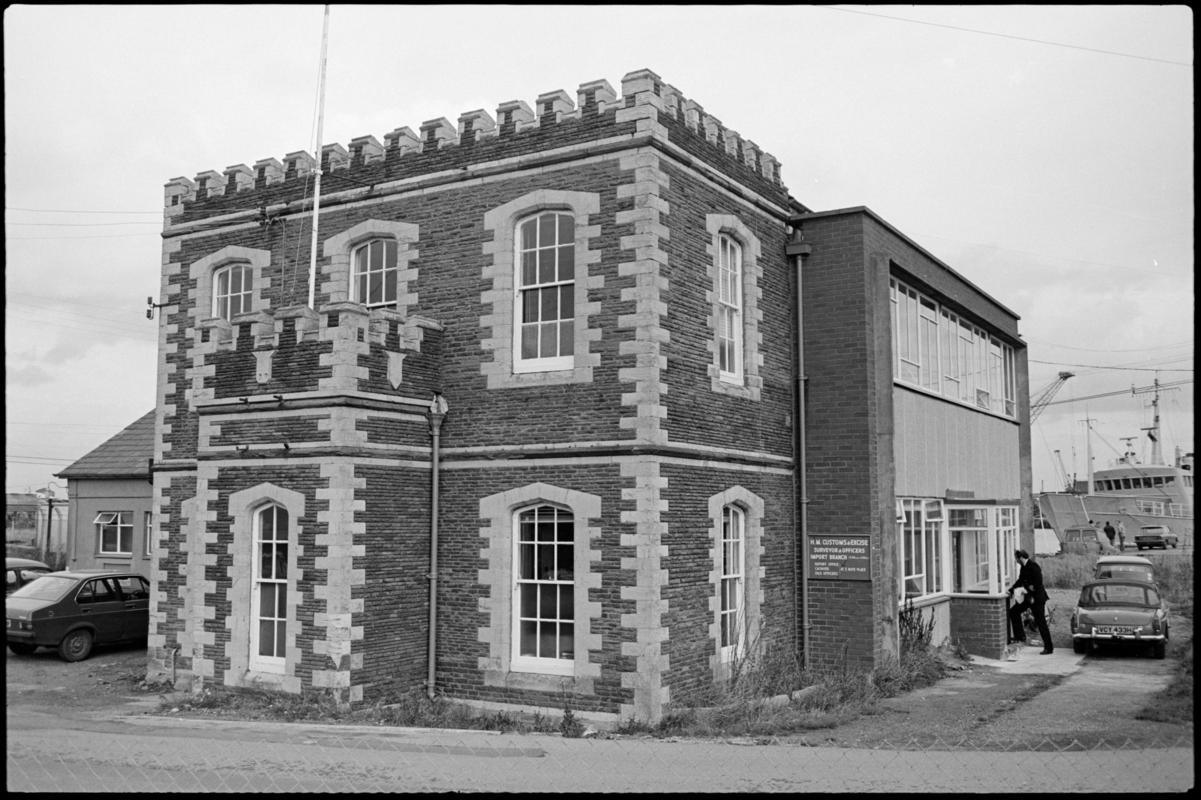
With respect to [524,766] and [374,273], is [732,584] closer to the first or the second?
[524,766]

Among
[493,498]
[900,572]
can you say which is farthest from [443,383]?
[900,572]

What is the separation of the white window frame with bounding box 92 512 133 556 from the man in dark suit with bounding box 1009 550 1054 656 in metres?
23.4

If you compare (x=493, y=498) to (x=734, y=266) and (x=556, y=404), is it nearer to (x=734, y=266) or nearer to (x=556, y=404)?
(x=556, y=404)

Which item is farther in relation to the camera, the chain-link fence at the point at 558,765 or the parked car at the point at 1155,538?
the parked car at the point at 1155,538

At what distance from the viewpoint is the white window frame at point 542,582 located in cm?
1536

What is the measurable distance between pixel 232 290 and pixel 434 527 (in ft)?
22.0

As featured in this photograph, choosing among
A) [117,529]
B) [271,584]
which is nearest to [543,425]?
[271,584]

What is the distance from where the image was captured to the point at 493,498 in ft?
52.4

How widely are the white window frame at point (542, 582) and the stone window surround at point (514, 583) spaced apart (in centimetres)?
6

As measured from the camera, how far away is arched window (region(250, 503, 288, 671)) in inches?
612

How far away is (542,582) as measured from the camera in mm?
15523

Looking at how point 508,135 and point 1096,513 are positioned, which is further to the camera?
point 1096,513

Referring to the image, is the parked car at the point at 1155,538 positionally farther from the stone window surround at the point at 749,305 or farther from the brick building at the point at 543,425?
the stone window surround at the point at 749,305

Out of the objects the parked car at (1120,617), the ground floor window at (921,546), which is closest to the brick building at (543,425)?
the ground floor window at (921,546)
